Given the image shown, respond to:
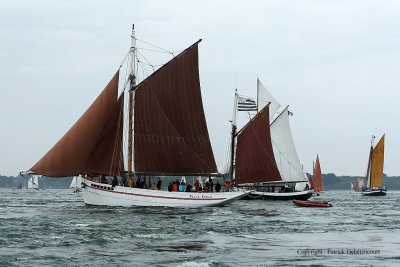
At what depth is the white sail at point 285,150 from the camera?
361 feet

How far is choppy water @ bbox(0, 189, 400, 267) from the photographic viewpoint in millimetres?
31438

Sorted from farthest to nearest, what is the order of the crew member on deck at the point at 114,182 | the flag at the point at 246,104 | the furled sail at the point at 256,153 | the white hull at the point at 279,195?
the flag at the point at 246,104 < the white hull at the point at 279,195 < the furled sail at the point at 256,153 < the crew member on deck at the point at 114,182

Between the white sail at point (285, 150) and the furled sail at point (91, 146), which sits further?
the white sail at point (285, 150)

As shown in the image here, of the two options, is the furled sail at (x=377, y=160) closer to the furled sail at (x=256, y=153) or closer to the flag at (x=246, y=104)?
the flag at (x=246, y=104)

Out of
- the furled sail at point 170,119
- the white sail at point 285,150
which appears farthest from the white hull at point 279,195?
the furled sail at point 170,119

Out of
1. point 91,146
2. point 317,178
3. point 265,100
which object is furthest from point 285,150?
point 317,178

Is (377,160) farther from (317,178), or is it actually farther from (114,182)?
(114,182)

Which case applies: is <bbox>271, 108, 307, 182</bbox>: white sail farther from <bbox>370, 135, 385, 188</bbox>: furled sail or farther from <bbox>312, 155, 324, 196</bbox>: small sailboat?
<bbox>312, 155, 324, 196</bbox>: small sailboat

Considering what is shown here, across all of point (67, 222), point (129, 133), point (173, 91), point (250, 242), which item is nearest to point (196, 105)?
point (173, 91)

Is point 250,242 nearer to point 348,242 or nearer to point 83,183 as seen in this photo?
point 348,242

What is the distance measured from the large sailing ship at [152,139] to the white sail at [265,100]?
42792 mm

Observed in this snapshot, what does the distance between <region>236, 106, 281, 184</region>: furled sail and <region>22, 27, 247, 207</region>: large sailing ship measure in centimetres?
2056

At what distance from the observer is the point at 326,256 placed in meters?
32.8

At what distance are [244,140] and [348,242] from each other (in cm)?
5446
